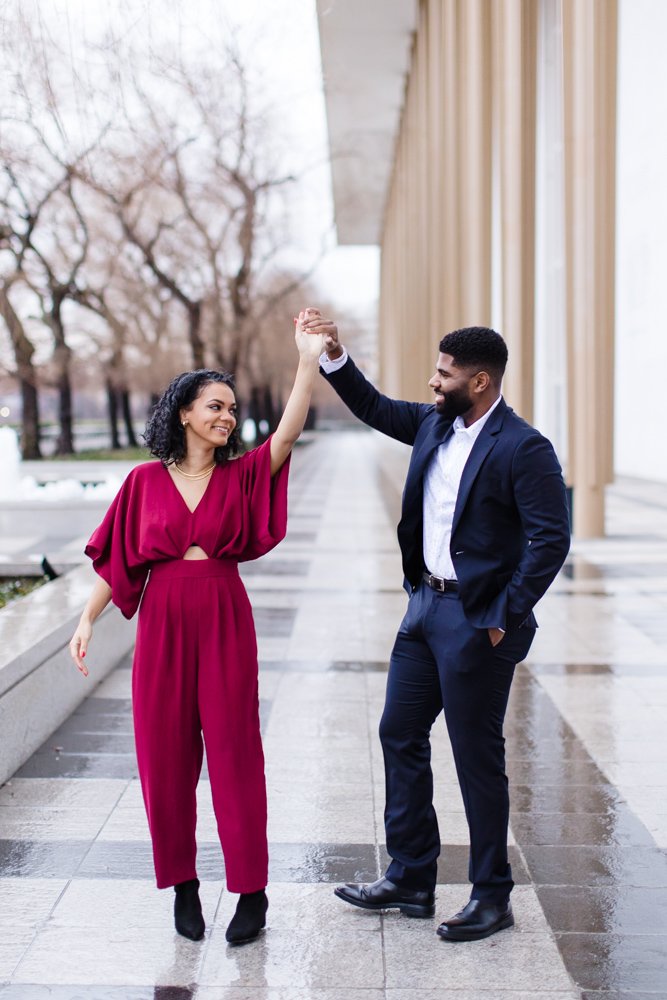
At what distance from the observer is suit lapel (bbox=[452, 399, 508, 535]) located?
3459 millimetres

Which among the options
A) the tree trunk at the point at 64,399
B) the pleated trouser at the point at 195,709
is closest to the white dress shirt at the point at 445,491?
the pleated trouser at the point at 195,709

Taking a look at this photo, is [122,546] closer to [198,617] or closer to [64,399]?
[198,617]

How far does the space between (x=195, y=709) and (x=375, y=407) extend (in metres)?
1.18

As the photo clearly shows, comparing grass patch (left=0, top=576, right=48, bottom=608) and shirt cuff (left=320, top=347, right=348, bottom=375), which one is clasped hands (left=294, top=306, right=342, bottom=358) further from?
grass patch (left=0, top=576, right=48, bottom=608)

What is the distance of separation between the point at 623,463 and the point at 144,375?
47.7 ft

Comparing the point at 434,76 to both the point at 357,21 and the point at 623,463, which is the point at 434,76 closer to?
the point at 357,21

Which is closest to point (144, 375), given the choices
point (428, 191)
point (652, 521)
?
point (428, 191)

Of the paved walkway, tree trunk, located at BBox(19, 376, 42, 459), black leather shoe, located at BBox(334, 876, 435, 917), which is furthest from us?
tree trunk, located at BBox(19, 376, 42, 459)

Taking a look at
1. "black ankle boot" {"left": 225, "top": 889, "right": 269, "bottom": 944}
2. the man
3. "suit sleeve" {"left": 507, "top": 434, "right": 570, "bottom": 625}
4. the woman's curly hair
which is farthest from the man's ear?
"black ankle boot" {"left": 225, "top": 889, "right": 269, "bottom": 944}

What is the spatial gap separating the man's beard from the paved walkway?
65.5 inches

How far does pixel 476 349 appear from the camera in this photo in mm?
3502

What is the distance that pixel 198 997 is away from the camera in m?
3.21

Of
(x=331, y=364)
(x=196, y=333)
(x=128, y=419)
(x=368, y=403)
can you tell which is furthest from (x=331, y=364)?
(x=128, y=419)

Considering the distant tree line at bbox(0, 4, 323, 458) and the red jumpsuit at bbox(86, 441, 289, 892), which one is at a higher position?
the distant tree line at bbox(0, 4, 323, 458)
